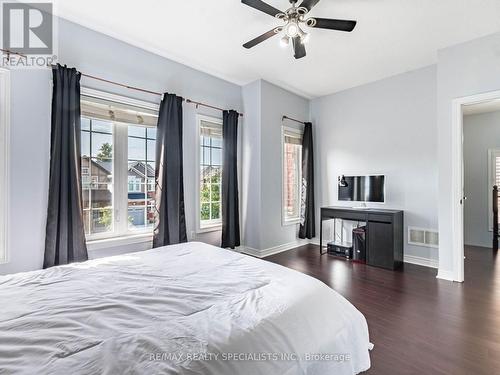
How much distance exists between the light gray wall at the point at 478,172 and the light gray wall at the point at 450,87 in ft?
8.65

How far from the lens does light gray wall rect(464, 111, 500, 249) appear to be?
4.82 meters

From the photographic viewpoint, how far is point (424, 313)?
90.0 inches

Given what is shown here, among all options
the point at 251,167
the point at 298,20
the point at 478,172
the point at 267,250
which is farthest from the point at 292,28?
the point at 478,172

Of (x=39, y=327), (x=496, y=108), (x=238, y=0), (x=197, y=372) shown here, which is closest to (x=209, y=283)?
(x=197, y=372)

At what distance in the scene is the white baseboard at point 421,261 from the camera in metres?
3.55

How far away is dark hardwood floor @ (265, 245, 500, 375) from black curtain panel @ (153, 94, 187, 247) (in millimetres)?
1808

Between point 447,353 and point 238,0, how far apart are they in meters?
3.32

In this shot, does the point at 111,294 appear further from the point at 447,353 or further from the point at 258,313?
the point at 447,353

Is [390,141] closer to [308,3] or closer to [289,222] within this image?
[289,222]

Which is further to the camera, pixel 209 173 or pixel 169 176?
pixel 209 173

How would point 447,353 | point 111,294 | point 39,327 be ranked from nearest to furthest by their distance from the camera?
point 39,327
point 111,294
point 447,353

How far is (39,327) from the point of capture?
96 cm

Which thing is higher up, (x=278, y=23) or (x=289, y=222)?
(x=278, y=23)

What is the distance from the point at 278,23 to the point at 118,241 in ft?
9.84
